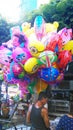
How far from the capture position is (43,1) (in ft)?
17.2

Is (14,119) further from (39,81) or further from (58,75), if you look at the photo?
(58,75)

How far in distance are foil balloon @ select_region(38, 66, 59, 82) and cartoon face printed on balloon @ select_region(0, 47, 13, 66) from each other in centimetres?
51

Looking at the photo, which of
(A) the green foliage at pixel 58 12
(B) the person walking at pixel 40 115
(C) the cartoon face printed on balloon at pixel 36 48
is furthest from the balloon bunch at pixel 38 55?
(A) the green foliage at pixel 58 12

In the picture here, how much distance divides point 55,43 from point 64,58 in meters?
0.24

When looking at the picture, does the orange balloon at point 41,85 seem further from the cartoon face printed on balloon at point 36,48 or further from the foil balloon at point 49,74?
the cartoon face printed on balloon at point 36,48

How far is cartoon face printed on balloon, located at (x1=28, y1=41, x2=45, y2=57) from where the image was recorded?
3.96 metres

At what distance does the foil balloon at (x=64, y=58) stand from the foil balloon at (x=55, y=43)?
0.27 feet

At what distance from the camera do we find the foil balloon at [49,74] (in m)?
3.99

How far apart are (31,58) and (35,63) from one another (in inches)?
4.2

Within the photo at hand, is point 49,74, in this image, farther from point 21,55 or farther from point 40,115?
point 40,115

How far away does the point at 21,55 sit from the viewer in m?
4.04

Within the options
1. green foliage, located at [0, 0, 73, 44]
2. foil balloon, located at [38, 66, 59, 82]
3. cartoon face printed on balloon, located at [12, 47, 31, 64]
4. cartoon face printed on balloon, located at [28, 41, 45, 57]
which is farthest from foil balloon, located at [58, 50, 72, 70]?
green foliage, located at [0, 0, 73, 44]

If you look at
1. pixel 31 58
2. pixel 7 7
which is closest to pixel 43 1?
pixel 7 7

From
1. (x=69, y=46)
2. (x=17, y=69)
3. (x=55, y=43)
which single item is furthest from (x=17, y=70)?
(x=69, y=46)
